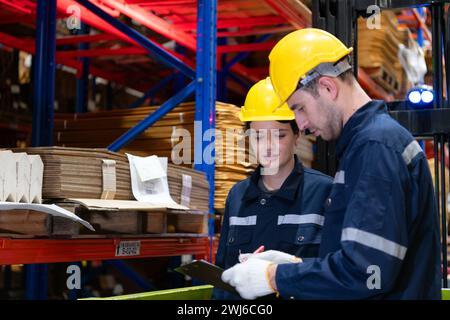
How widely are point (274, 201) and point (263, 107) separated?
0.55m

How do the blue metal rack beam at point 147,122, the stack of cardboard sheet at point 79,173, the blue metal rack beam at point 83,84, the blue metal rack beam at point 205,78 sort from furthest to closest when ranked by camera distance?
the blue metal rack beam at point 83,84 → the blue metal rack beam at point 147,122 → the blue metal rack beam at point 205,78 → the stack of cardboard sheet at point 79,173

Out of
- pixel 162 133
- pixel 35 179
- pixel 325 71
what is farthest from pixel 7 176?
pixel 162 133

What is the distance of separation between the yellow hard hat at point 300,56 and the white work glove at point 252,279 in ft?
2.07

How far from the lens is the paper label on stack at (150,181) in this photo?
434cm

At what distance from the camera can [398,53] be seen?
30.4 ft

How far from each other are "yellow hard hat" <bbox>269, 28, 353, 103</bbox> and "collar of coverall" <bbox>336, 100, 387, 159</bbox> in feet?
0.75

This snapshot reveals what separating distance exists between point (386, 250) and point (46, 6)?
4333 millimetres

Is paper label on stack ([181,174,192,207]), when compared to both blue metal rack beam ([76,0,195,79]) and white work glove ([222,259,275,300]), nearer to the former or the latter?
blue metal rack beam ([76,0,195,79])

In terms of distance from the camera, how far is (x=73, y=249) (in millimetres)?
3924

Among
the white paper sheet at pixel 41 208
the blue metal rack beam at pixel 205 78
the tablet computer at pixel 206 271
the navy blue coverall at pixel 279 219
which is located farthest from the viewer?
the blue metal rack beam at pixel 205 78

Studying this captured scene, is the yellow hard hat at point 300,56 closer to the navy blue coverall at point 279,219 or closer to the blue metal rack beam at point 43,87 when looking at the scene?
the navy blue coverall at point 279,219

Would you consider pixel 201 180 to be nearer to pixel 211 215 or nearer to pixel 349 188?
pixel 211 215

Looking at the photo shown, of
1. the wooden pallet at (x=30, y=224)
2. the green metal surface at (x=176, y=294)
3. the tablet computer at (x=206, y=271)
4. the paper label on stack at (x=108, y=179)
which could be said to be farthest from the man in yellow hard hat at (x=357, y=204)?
the paper label on stack at (x=108, y=179)
